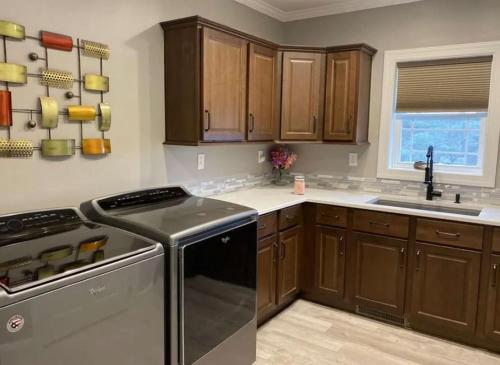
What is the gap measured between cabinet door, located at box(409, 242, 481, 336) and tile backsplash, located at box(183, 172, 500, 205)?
0.67 m

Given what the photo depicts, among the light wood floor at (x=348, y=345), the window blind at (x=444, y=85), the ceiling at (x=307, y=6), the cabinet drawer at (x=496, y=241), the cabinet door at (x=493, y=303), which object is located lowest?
the light wood floor at (x=348, y=345)

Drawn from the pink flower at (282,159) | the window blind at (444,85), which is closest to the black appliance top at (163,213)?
the pink flower at (282,159)

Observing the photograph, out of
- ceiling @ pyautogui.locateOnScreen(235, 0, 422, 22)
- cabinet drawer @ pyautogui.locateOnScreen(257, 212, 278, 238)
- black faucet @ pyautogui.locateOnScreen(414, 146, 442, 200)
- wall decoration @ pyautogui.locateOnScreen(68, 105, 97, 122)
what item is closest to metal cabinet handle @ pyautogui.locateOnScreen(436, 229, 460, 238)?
black faucet @ pyautogui.locateOnScreen(414, 146, 442, 200)

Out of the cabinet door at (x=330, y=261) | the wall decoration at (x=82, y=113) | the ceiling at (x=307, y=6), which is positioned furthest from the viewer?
the ceiling at (x=307, y=6)

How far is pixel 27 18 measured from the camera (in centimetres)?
200

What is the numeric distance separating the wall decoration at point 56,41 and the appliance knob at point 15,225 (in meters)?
0.91

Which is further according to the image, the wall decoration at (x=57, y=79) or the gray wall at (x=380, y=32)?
the gray wall at (x=380, y=32)

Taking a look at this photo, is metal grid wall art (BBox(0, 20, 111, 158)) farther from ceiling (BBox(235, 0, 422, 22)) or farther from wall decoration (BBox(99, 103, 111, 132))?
ceiling (BBox(235, 0, 422, 22))

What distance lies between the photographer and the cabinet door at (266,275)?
288 centimetres

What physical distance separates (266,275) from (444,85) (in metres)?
2.09

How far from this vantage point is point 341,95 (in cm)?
344

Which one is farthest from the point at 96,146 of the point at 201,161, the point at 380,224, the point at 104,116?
the point at 380,224

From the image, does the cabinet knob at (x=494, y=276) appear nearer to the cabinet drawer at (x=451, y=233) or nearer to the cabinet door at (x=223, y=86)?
the cabinet drawer at (x=451, y=233)

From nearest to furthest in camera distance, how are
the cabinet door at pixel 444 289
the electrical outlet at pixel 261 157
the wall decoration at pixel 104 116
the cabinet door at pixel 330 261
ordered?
the wall decoration at pixel 104 116 → the cabinet door at pixel 444 289 → the cabinet door at pixel 330 261 → the electrical outlet at pixel 261 157
